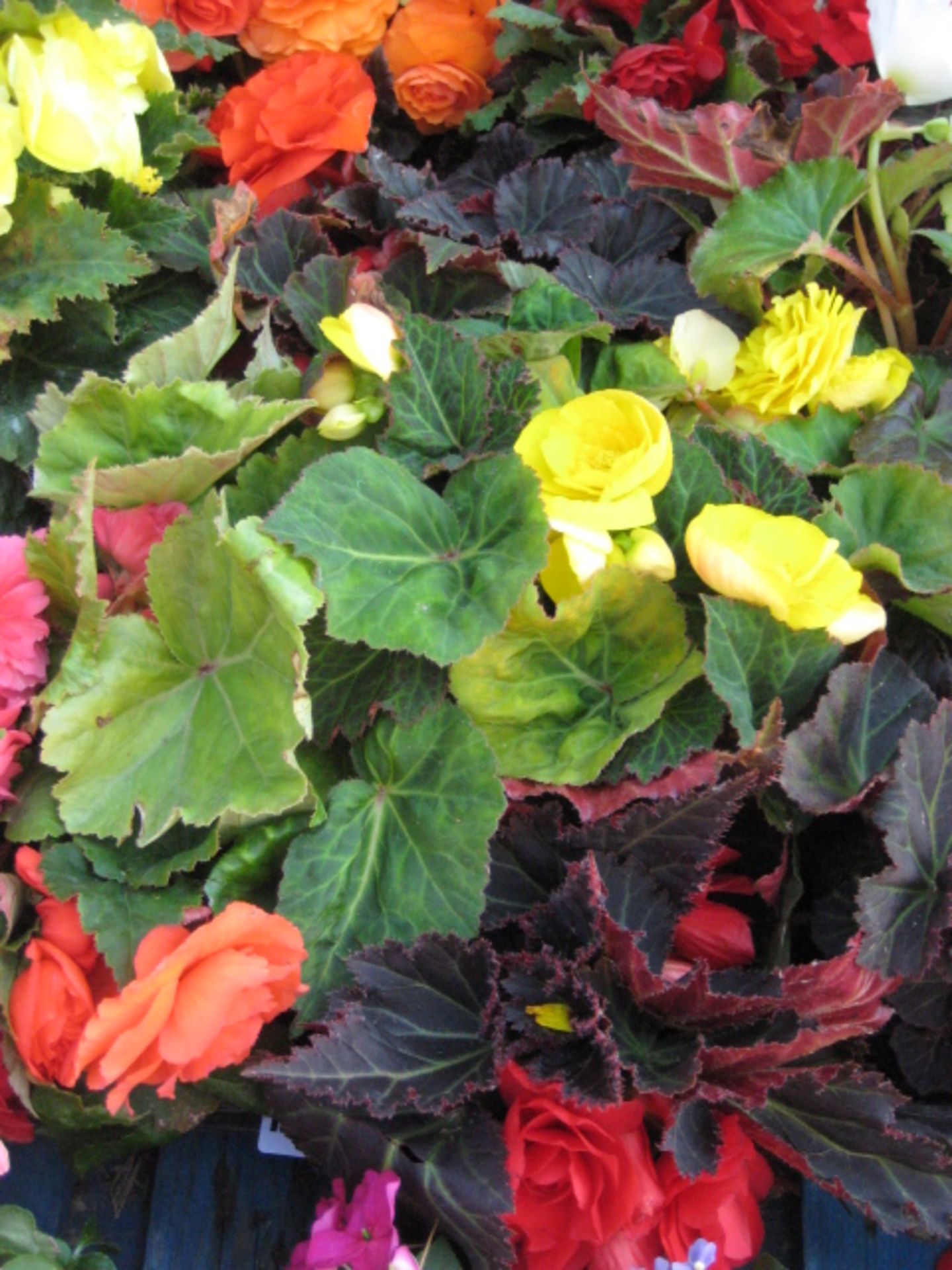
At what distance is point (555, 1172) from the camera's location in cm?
67

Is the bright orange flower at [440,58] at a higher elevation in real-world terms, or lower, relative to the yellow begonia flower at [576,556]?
higher

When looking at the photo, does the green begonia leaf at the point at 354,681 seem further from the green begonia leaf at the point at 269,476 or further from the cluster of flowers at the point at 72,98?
the cluster of flowers at the point at 72,98

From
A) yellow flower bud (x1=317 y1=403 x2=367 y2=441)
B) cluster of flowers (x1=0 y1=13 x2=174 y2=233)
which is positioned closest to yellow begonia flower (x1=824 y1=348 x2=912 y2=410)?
yellow flower bud (x1=317 y1=403 x2=367 y2=441)

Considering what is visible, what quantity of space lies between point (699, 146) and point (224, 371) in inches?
15.0

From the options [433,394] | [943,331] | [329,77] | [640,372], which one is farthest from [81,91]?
[943,331]

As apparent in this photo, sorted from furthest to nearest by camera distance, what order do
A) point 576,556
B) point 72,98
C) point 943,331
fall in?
1. point 943,331
2. point 72,98
3. point 576,556

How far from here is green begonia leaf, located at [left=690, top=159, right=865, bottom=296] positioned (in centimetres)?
81

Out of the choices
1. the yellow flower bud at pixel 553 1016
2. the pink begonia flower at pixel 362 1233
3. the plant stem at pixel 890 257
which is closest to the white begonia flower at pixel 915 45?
the plant stem at pixel 890 257

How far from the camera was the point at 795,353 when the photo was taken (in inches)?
32.7

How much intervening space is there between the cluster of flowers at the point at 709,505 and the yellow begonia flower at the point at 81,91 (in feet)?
1.24

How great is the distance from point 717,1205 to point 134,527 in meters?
0.53

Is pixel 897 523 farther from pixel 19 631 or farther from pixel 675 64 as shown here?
pixel 19 631

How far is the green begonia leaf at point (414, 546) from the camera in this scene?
0.69 metres

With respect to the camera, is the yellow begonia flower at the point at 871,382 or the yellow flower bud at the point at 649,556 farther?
the yellow begonia flower at the point at 871,382
